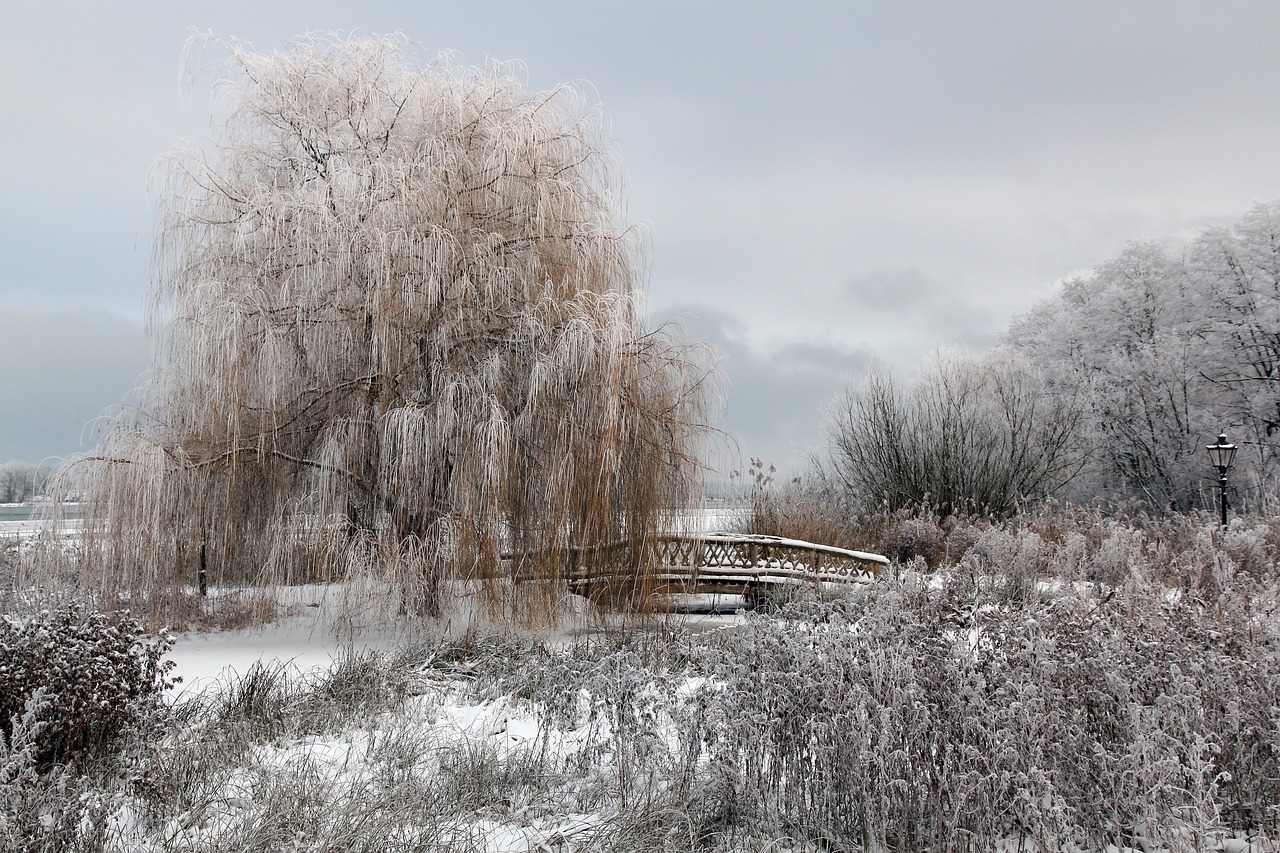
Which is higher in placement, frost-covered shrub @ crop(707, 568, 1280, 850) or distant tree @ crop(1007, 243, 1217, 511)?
distant tree @ crop(1007, 243, 1217, 511)

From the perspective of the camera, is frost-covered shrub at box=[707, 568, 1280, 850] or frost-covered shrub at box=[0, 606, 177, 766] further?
frost-covered shrub at box=[0, 606, 177, 766]

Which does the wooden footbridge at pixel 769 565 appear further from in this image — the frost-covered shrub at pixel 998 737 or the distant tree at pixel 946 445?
the distant tree at pixel 946 445

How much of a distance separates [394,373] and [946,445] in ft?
47.1

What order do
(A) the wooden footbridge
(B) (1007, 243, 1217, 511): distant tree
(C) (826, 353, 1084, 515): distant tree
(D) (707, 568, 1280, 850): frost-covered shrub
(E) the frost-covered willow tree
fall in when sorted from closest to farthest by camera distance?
1. (D) (707, 568, 1280, 850): frost-covered shrub
2. (E) the frost-covered willow tree
3. (A) the wooden footbridge
4. (C) (826, 353, 1084, 515): distant tree
5. (B) (1007, 243, 1217, 511): distant tree

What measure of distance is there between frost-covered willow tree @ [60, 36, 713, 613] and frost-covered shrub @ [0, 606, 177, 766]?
2936mm

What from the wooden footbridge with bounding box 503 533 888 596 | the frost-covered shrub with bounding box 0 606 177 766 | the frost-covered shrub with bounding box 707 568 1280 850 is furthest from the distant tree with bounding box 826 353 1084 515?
the frost-covered shrub with bounding box 0 606 177 766

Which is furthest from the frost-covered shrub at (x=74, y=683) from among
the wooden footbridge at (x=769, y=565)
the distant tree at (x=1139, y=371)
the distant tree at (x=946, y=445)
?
the distant tree at (x=1139, y=371)

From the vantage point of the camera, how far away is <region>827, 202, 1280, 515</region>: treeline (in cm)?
1972

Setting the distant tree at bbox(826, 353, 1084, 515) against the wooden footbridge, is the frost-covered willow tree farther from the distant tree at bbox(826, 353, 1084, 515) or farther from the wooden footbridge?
the distant tree at bbox(826, 353, 1084, 515)

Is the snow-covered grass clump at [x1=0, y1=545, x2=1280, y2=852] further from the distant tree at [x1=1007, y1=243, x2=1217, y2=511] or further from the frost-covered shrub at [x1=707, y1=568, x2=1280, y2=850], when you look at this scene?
the distant tree at [x1=1007, y1=243, x2=1217, y2=511]

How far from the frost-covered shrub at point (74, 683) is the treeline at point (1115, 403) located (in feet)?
56.7

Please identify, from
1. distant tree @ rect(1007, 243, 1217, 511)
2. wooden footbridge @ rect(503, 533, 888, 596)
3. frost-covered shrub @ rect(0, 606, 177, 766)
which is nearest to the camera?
frost-covered shrub @ rect(0, 606, 177, 766)

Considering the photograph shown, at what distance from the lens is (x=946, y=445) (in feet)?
63.2

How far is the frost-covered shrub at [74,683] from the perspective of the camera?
4.47 m
